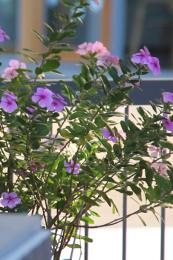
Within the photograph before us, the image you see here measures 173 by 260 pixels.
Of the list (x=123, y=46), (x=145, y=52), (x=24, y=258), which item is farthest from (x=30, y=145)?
(x=123, y=46)

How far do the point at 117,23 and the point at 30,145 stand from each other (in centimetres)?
618

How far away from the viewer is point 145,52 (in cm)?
118

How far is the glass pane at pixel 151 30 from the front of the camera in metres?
7.11

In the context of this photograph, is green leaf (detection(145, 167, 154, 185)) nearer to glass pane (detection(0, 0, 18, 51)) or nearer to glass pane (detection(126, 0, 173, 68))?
glass pane (detection(126, 0, 173, 68))

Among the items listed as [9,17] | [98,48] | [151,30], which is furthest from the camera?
[9,17]

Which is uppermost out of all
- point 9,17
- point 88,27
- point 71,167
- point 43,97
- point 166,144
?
point 9,17

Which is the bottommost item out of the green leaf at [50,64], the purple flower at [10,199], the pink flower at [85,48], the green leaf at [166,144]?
the purple flower at [10,199]

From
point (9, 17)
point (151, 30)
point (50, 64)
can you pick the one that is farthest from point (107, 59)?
point (9, 17)

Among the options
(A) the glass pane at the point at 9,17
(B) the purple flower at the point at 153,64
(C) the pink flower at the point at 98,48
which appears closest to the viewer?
(B) the purple flower at the point at 153,64

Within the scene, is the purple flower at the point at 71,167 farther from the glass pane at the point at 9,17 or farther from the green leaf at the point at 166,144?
the glass pane at the point at 9,17

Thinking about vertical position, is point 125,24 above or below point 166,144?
above

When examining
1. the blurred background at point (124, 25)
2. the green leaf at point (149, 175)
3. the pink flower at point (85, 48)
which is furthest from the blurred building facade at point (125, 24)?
the green leaf at point (149, 175)

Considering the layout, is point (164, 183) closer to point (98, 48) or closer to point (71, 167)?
point (71, 167)

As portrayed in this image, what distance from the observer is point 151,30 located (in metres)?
7.19
